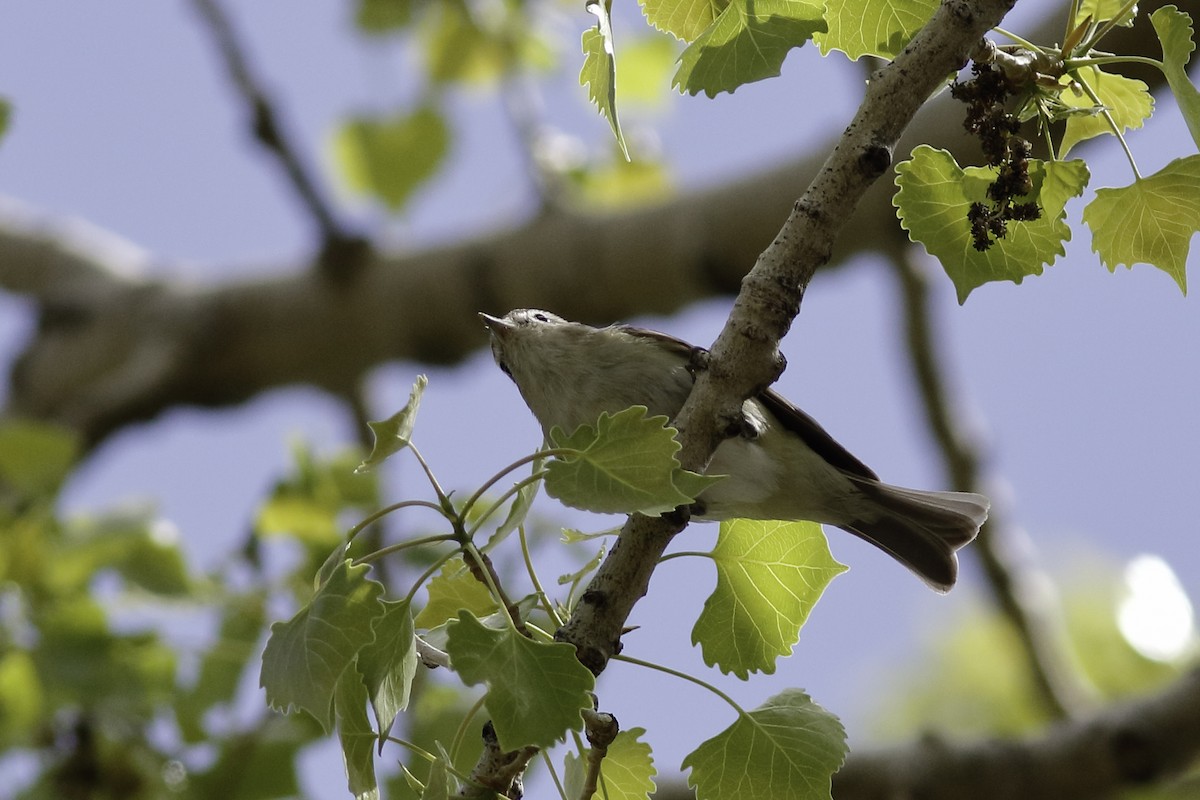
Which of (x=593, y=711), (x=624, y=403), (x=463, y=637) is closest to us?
(x=463, y=637)

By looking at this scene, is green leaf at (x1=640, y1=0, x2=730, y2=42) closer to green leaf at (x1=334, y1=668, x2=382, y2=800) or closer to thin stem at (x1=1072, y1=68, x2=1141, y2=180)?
thin stem at (x1=1072, y1=68, x2=1141, y2=180)

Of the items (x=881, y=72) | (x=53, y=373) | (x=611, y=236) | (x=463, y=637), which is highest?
(x=611, y=236)

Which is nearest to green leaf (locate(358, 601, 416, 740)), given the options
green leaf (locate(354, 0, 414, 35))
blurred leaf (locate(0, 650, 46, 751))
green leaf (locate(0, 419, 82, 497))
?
blurred leaf (locate(0, 650, 46, 751))

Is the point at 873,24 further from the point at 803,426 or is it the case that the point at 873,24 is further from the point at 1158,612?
the point at 1158,612

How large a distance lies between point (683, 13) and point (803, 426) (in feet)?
4.98

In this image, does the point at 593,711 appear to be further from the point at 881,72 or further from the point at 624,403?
the point at 624,403

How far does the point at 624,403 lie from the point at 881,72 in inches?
55.0

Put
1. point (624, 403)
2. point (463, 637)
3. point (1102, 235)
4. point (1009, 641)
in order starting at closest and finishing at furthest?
point (463, 637), point (1102, 235), point (624, 403), point (1009, 641)

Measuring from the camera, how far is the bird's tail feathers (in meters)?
3.16

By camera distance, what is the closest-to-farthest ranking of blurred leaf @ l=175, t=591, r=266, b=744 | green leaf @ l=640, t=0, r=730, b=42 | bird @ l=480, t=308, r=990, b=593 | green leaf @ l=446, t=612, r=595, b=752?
green leaf @ l=446, t=612, r=595, b=752 → green leaf @ l=640, t=0, r=730, b=42 → bird @ l=480, t=308, r=990, b=593 → blurred leaf @ l=175, t=591, r=266, b=744

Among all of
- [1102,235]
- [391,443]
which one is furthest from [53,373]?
[1102,235]

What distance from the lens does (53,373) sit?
20.6ft

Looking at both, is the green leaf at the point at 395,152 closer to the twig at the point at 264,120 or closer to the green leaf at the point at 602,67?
the twig at the point at 264,120

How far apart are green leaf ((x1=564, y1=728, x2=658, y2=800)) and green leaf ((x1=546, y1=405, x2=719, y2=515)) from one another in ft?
1.52
